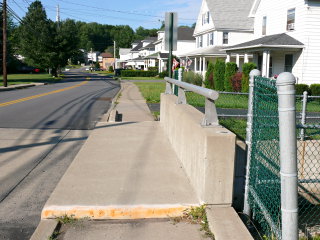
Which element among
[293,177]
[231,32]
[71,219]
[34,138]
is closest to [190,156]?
[71,219]

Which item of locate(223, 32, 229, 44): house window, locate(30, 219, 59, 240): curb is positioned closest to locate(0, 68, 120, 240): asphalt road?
locate(30, 219, 59, 240): curb

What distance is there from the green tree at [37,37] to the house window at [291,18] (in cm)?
3265

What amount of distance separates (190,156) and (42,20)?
47623 millimetres

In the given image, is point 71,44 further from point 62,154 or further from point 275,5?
point 62,154

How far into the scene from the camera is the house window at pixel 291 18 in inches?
902

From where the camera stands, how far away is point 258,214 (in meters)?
4.14

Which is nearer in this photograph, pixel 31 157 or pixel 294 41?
pixel 31 157

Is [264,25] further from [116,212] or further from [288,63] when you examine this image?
[116,212]

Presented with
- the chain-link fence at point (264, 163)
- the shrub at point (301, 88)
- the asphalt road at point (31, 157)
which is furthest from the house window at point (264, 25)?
the chain-link fence at point (264, 163)

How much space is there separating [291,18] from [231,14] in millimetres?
14441

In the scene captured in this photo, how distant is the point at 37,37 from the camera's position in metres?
47.5

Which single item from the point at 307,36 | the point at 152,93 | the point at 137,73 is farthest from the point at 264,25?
the point at 137,73

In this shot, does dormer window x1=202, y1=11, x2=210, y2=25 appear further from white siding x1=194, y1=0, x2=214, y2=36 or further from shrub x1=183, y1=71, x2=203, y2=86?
shrub x1=183, y1=71, x2=203, y2=86

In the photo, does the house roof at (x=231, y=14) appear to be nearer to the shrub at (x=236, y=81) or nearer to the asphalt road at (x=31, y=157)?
the shrub at (x=236, y=81)
